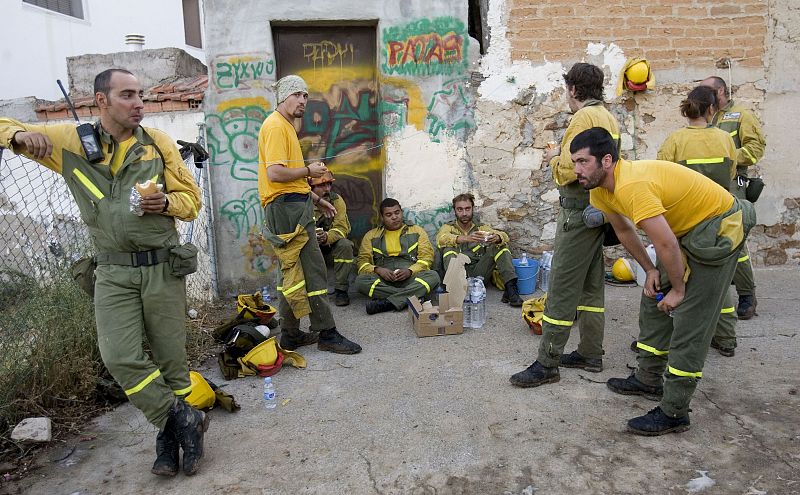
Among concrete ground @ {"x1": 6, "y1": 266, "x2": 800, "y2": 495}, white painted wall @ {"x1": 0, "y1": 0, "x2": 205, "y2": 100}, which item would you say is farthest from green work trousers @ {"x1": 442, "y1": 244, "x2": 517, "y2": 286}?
white painted wall @ {"x1": 0, "y1": 0, "x2": 205, "y2": 100}

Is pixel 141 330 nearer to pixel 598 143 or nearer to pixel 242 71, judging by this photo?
pixel 598 143

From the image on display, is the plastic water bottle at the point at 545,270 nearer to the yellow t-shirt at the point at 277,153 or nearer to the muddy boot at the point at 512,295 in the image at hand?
the muddy boot at the point at 512,295

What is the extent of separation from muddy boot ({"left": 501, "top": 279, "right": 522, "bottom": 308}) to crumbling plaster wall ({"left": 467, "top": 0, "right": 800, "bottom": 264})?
2.78 ft

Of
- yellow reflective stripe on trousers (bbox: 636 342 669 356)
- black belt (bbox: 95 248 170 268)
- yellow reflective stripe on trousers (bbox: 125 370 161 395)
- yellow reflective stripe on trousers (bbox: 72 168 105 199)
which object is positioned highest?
yellow reflective stripe on trousers (bbox: 72 168 105 199)

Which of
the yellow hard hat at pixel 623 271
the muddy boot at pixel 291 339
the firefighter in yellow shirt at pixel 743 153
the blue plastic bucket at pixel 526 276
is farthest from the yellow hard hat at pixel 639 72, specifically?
the muddy boot at pixel 291 339

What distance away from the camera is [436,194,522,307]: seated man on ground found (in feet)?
20.1

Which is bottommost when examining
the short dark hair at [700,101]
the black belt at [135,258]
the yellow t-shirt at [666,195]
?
the black belt at [135,258]

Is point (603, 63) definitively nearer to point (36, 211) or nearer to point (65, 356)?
point (65, 356)

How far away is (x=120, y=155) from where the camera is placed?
300cm

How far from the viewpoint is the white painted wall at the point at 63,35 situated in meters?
11.9

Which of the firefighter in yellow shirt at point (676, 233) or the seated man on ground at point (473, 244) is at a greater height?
the firefighter in yellow shirt at point (676, 233)

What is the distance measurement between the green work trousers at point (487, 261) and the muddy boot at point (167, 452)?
11.7 ft

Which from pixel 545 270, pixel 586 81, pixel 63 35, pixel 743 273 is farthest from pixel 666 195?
pixel 63 35

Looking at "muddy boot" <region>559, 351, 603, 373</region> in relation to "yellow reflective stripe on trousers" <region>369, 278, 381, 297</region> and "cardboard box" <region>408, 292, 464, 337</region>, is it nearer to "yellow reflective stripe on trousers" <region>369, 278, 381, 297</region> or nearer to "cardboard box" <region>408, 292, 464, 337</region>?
"cardboard box" <region>408, 292, 464, 337</region>
